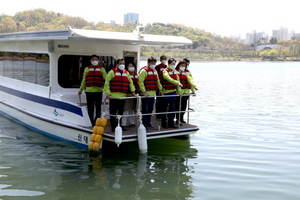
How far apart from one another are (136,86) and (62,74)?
6.88 ft

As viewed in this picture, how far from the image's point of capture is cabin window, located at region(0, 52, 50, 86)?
8.98 m

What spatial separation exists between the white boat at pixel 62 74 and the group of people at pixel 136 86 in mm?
358

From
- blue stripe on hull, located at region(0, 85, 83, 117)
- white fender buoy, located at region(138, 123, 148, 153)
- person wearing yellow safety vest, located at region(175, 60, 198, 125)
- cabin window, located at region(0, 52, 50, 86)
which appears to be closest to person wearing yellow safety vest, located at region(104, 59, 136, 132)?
white fender buoy, located at region(138, 123, 148, 153)

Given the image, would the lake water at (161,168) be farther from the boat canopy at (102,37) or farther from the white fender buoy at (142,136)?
the boat canopy at (102,37)

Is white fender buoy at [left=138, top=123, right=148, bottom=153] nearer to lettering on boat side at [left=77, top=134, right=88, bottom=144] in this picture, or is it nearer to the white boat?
the white boat

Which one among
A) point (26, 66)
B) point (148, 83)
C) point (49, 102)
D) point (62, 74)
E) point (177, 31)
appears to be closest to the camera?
point (148, 83)

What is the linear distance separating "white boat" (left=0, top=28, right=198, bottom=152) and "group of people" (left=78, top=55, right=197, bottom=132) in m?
0.36

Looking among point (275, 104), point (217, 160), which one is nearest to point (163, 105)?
point (217, 160)

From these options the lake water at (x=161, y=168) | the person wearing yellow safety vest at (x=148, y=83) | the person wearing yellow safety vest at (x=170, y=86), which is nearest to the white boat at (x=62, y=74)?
the person wearing yellow safety vest at (x=170, y=86)

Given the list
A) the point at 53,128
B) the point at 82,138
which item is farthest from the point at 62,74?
the point at 82,138

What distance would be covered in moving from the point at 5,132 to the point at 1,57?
134 inches

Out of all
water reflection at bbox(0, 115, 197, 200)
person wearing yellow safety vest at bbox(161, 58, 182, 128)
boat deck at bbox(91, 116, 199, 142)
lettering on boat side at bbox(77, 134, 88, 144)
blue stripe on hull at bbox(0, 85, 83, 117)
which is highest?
person wearing yellow safety vest at bbox(161, 58, 182, 128)

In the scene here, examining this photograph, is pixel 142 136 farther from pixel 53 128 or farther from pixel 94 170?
pixel 53 128

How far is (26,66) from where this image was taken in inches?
393
